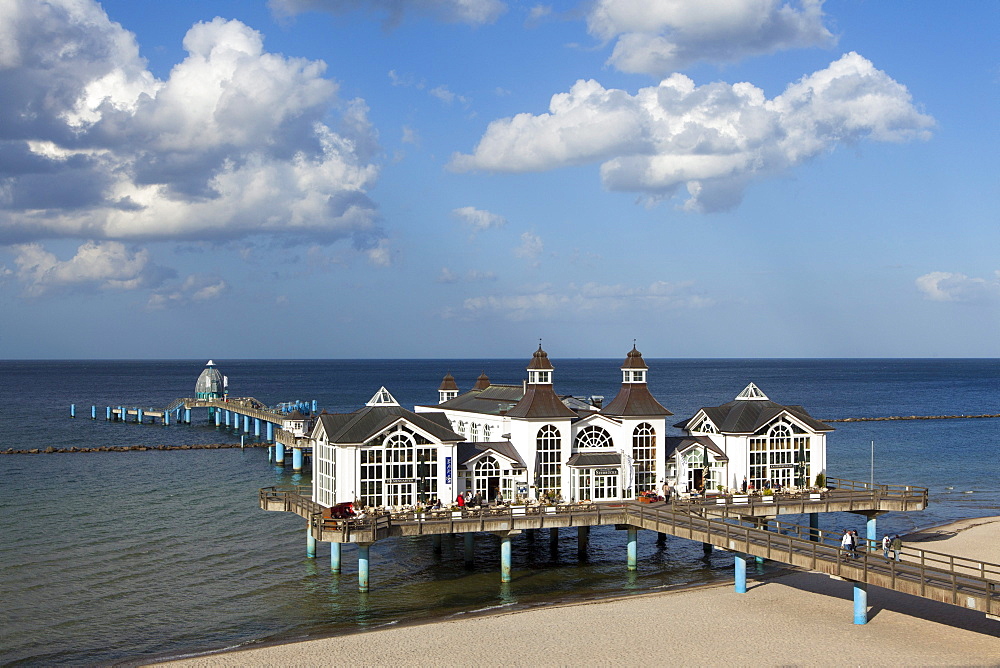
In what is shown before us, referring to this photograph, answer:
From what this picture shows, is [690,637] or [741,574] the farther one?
[741,574]

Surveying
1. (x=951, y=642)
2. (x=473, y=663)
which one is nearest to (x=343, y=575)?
(x=473, y=663)

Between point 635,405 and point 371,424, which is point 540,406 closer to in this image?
point 635,405

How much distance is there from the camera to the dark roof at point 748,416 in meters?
47.6

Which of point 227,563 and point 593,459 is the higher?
point 593,459

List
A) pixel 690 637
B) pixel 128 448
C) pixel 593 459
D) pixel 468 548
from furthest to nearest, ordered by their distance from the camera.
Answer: pixel 128 448 → pixel 593 459 → pixel 468 548 → pixel 690 637

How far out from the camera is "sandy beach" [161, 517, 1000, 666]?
29547 mm

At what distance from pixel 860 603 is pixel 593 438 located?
16326mm

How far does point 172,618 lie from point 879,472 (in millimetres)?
53411

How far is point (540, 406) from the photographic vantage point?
45312mm

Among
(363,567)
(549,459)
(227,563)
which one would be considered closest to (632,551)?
(549,459)

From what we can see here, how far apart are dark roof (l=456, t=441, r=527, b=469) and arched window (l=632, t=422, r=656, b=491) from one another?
18.6ft

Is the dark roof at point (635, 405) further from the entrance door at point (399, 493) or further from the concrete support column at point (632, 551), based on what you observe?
the entrance door at point (399, 493)

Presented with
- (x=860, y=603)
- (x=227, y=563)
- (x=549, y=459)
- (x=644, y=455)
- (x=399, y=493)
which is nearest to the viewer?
(x=860, y=603)

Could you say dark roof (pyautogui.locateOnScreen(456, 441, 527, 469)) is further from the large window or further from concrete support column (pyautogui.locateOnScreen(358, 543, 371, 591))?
the large window
